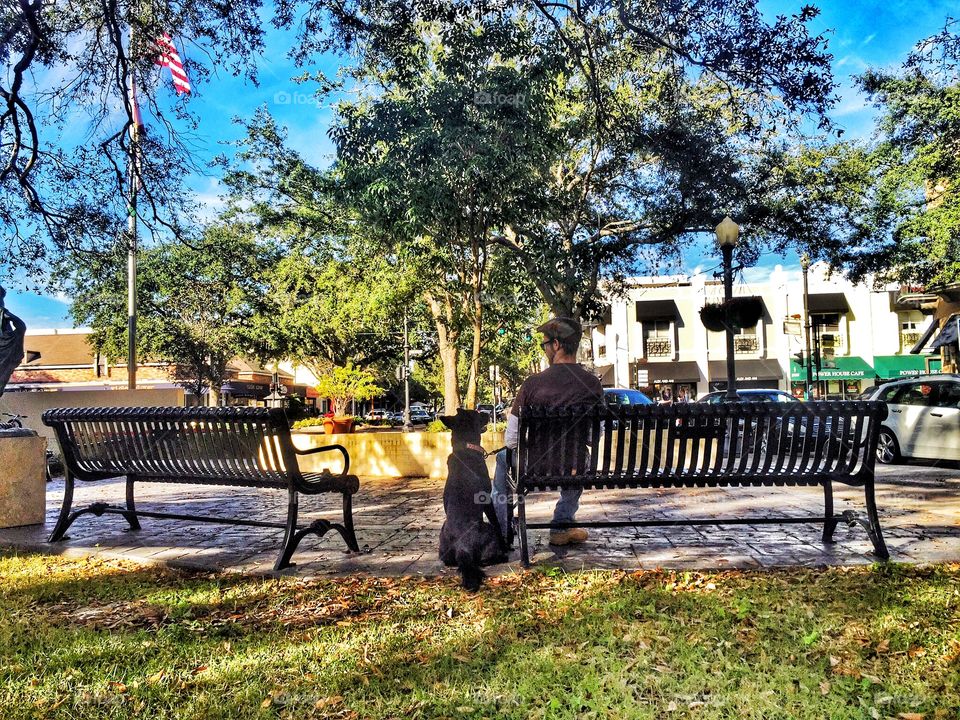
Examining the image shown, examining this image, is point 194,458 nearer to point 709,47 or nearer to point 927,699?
point 927,699

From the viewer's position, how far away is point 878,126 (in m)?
14.2

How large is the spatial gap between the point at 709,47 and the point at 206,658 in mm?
6904

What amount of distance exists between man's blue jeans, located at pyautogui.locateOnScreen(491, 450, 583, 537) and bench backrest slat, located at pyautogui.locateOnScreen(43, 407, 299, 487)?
1400mm

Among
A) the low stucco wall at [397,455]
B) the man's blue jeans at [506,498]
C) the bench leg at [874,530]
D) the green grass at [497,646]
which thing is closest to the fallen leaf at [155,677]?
the green grass at [497,646]

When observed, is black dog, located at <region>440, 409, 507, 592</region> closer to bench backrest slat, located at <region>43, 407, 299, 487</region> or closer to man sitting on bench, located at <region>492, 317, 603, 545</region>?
man sitting on bench, located at <region>492, 317, 603, 545</region>

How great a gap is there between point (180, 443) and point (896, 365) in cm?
3904

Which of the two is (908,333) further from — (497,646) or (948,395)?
(497,646)

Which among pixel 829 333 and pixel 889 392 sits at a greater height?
pixel 829 333

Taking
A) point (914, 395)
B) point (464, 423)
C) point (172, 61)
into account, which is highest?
point (172, 61)

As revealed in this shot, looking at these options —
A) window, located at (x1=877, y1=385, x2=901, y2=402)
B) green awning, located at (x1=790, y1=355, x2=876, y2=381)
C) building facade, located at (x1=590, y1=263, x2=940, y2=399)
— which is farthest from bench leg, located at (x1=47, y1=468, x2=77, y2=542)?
green awning, located at (x1=790, y1=355, x2=876, y2=381)

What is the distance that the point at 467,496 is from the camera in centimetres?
403

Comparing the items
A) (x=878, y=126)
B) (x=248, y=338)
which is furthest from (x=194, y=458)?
(x=248, y=338)

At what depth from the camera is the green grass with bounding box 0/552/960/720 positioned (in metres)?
2.46

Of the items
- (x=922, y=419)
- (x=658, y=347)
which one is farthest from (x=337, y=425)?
(x=658, y=347)
